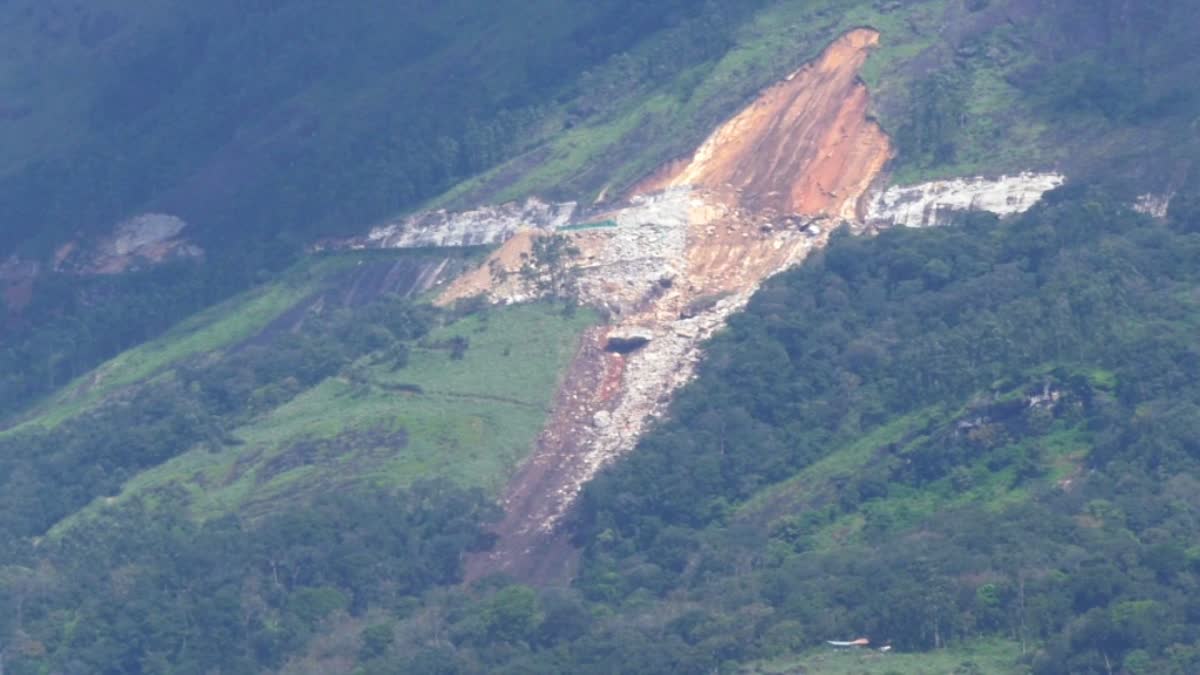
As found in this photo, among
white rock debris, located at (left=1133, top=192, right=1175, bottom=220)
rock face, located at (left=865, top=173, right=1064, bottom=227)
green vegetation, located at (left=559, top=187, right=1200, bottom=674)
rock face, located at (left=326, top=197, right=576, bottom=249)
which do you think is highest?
rock face, located at (left=326, top=197, right=576, bottom=249)

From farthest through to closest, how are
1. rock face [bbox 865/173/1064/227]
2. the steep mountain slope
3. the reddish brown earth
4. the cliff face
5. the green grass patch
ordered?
the reddish brown earth → rock face [bbox 865/173/1064/227] → the cliff face → the green grass patch → the steep mountain slope

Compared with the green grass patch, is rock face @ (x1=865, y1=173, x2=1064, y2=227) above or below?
above

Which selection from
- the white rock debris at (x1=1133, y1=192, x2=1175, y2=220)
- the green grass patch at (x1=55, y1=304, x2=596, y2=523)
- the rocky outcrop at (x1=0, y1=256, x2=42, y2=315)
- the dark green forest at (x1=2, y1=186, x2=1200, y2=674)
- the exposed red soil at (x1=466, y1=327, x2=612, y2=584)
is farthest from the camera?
the rocky outcrop at (x1=0, y1=256, x2=42, y2=315)

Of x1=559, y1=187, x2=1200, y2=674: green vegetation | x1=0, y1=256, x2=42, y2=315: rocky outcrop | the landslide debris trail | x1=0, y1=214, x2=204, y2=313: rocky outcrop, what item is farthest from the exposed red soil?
x1=0, y1=256, x2=42, y2=315: rocky outcrop

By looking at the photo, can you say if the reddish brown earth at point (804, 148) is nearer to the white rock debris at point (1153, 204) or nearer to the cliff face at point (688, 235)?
the cliff face at point (688, 235)

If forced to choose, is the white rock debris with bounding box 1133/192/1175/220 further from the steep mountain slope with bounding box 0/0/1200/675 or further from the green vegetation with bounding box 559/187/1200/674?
the green vegetation with bounding box 559/187/1200/674

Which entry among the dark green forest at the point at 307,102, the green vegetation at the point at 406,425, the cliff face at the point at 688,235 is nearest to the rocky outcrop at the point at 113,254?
the dark green forest at the point at 307,102

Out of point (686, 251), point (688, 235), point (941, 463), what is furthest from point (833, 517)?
point (688, 235)
